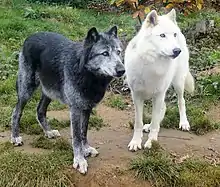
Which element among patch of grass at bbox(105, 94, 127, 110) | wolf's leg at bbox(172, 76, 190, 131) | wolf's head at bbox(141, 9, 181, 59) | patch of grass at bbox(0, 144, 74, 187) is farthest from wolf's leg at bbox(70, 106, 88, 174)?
patch of grass at bbox(105, 94, 127, 110)

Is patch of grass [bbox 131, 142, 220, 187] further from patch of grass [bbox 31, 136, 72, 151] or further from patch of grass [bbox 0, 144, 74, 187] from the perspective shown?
patch of grass [bbox 31, 136, 72, 151]

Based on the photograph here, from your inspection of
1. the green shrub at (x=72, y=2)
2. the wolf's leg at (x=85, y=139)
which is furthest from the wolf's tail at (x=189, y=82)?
the green shrub at (x=72, y=2)

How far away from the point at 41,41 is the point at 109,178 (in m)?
1.53

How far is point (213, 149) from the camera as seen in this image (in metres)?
5.31

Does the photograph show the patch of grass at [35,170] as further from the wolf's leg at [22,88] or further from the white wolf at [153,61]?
the white wolf at [153,61]

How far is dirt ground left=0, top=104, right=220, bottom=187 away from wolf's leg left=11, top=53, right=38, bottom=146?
0.15 m

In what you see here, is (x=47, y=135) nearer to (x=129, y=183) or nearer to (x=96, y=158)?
(x=96, y=158)

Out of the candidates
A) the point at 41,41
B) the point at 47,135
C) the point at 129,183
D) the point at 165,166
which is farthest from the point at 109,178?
the point at 41,41

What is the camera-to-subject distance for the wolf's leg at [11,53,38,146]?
16.9 feet

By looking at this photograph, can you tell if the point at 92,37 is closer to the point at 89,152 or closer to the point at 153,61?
the point at 153,61

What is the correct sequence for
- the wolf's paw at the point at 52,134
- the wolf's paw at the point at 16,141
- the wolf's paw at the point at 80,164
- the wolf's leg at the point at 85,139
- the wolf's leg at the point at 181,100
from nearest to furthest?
the wolf's paw at the point at 80,164 < the wolf's leg at the point at 85,139 < the wolf's paw at the point at 16,141 < the wolf's paw at the point at 52,134 < the wolf's leg at the point at 181,100

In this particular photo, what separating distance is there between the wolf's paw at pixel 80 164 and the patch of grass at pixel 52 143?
1.41 ft

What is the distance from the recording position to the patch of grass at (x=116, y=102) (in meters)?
6.63

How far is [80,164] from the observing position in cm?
464
